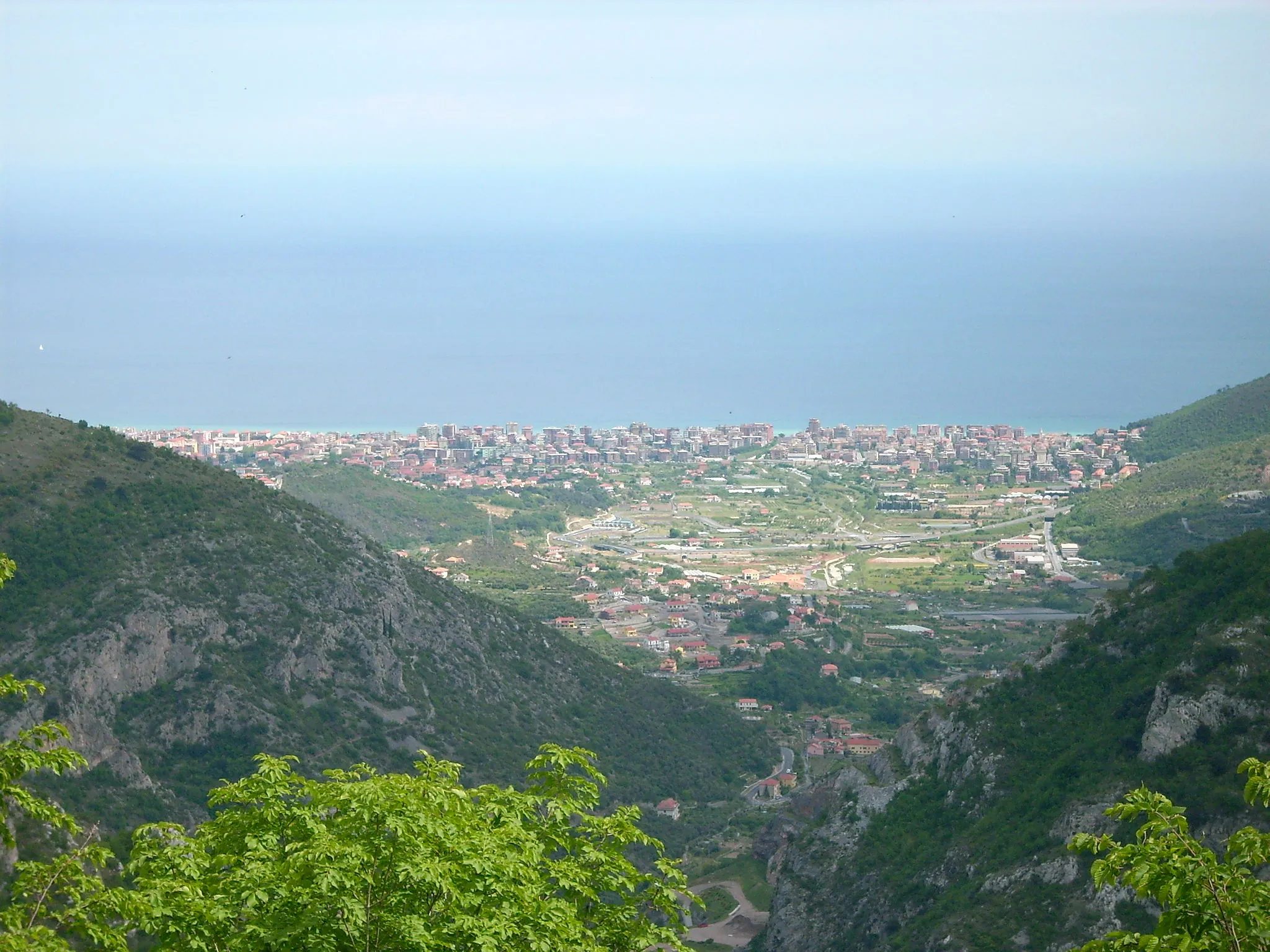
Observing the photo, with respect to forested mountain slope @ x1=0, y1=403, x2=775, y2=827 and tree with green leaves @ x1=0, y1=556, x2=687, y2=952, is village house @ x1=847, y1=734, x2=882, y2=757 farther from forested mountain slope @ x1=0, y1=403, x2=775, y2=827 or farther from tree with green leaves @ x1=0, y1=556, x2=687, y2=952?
tree with green leaves @ x1=0, y1=556, x2=687, y2=952

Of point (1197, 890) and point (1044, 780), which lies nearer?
point (1197, 890)

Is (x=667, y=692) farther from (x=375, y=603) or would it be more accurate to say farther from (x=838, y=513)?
(x=838, y=513)

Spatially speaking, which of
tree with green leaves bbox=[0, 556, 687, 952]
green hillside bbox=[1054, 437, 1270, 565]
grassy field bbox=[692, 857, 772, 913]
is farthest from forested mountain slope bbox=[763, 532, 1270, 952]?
green hillside bbox=[1054, 437, 1270, 565]

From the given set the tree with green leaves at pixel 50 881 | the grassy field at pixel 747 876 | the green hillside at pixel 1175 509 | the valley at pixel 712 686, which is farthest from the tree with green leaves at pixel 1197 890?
the green hillside at pixel 1175 509

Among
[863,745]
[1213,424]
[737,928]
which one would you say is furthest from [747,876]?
[1213,424]

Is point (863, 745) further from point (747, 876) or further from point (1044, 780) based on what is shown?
point (1044, 780)

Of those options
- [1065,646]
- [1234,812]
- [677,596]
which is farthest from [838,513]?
[1234,812]

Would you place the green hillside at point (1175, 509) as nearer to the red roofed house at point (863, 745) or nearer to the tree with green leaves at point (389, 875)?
the red roofed house at point (863, 745)
